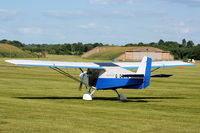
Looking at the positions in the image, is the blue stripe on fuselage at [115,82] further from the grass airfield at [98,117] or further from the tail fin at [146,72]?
the grass airfield at [98,117]

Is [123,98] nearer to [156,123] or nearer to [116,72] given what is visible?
[116,72]

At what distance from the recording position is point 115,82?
19.3 meters

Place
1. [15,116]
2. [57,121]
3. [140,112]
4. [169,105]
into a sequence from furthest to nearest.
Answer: [169,105] < [140,112] < [15,116] < [57,121]

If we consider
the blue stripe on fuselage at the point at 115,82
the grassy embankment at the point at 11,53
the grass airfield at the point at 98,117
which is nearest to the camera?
the grass airfield at the point at 98,117

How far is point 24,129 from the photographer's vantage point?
11.6 metres

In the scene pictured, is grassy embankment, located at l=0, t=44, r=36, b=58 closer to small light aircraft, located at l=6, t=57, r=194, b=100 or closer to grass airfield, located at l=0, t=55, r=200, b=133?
small light aircraft, located at l=6, t=57, r=194, b=100

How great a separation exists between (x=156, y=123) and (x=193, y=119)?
180 cm

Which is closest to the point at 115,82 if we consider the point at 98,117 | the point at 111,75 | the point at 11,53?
the point at 111,75

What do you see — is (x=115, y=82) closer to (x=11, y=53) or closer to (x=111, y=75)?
(x=111, y=75)

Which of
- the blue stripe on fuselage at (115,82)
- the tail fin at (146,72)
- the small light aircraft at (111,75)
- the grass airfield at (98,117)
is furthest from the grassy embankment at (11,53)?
the grass airfield at (98,117)

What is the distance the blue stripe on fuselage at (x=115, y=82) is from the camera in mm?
18891

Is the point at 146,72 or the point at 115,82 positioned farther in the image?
the point at 115,82

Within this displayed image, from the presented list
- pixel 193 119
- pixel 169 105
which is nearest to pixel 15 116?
pixel 193 119

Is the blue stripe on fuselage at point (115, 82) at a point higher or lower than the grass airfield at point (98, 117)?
higher
